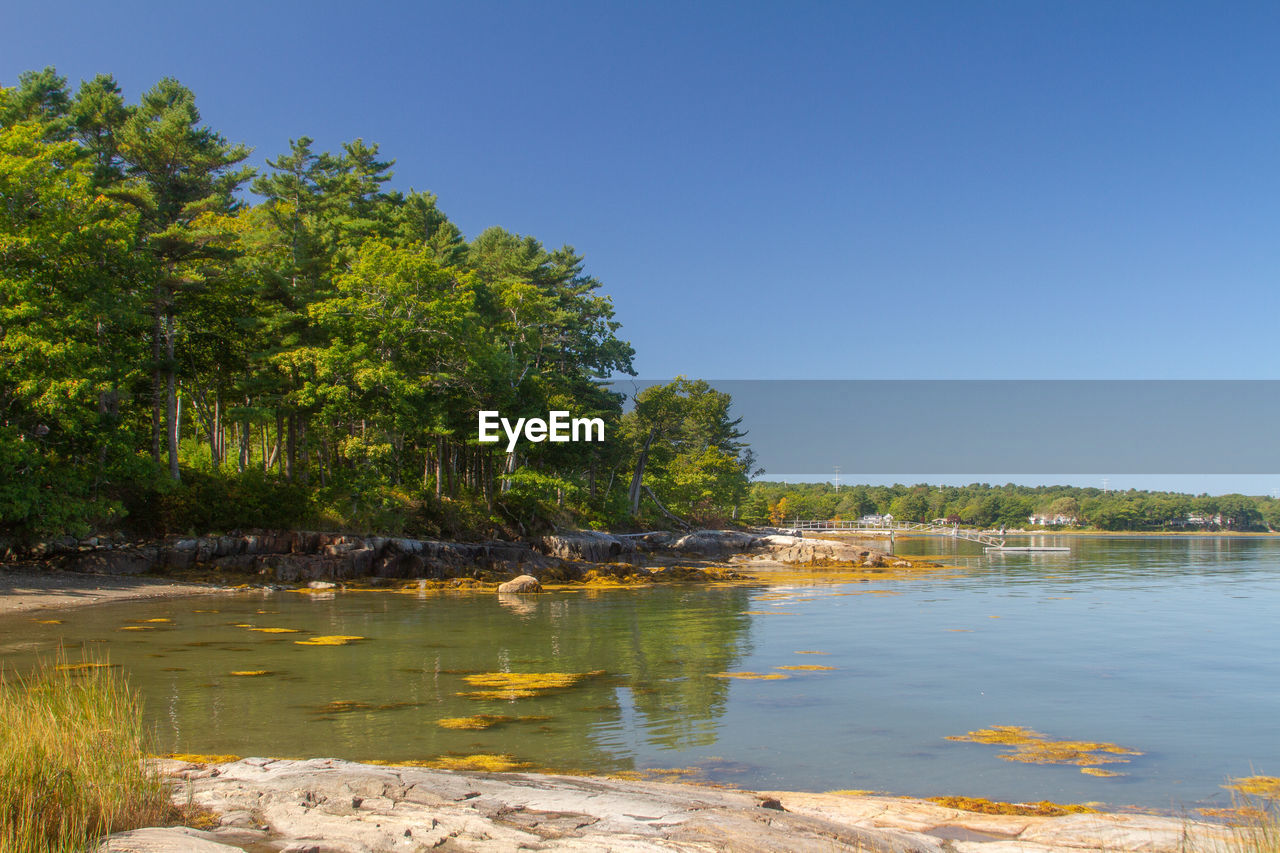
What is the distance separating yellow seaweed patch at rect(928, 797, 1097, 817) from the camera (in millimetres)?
7062

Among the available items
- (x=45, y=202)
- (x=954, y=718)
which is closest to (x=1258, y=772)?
(x=954, y=718)

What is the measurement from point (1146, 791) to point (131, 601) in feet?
82.1

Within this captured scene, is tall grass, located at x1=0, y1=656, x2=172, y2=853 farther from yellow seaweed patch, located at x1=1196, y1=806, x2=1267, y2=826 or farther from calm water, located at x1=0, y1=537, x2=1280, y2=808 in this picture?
yellow seaweed patch, located at x1=1196, y1=806, x2=1267, y2=826

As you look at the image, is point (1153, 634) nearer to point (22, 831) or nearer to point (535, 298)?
point (22, 831)

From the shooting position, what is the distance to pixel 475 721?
34.2 feet

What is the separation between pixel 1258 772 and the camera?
8.60m

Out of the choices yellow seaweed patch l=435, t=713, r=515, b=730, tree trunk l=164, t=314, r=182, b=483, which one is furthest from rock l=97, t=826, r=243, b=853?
tree trunk l=164, t=314, r=182, b=483

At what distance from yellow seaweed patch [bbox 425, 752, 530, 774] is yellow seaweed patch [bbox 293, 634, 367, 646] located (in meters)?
9.19

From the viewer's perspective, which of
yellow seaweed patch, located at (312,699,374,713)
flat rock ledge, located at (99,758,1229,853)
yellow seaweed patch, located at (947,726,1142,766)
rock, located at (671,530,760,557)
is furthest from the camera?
rock, located at (671,530,760,557)

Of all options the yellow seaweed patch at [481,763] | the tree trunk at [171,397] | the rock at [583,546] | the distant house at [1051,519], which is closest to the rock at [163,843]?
the yellow seaweed patch at [481,763]

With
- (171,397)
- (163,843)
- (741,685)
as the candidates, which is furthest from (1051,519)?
(163,843)

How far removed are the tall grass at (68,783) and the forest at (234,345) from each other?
842 inches

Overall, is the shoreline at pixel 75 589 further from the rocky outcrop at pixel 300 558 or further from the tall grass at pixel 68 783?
the tall grass at pixel 68 783

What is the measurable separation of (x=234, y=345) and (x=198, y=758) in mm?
30725
